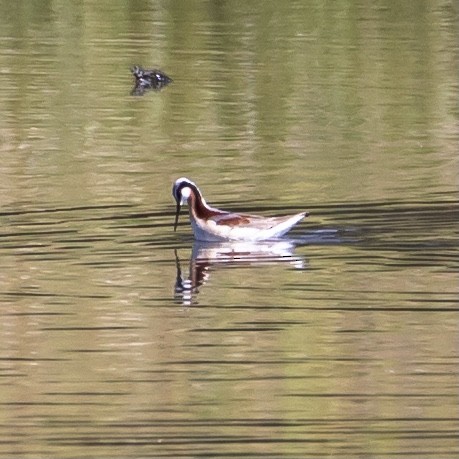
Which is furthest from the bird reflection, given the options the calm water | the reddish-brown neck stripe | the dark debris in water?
the dark debris in water

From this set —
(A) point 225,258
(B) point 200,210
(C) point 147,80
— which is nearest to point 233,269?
(A) point 225,258

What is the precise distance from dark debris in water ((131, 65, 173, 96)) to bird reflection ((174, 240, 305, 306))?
11.1 meters

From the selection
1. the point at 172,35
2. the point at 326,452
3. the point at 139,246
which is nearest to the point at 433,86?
the point at 172,35

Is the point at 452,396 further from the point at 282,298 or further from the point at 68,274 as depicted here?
the point at 68,274

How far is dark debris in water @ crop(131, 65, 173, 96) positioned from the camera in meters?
26.6

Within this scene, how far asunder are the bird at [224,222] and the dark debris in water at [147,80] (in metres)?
10.7

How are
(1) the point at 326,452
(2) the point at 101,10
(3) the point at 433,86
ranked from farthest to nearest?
(2) the point at 101,10, (3) the point at 433,86, (1) the point at 326,452

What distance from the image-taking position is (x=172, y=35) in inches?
1347

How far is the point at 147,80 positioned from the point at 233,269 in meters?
12.4

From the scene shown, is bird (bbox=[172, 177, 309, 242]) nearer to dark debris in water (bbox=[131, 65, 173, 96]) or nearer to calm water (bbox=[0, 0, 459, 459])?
calm water (bbox=[0, 0, 459, 459])

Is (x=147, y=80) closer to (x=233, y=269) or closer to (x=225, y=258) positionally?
(x=225, y=258)

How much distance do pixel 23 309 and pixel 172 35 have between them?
70.3ft

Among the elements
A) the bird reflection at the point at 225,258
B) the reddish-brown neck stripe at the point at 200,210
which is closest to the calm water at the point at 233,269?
the bird reflection at the point at 225,258

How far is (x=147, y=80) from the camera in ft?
87.6
